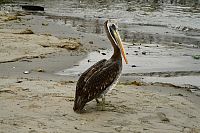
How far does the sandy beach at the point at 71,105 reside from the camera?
20.5 feet

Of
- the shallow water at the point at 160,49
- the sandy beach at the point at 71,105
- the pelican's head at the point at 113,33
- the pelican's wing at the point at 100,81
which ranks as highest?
the pelican's head at the point at 113,33

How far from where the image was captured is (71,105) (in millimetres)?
7312

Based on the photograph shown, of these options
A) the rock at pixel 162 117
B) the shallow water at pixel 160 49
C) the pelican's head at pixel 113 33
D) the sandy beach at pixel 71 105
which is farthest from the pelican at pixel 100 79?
the shallow water at pixel 160 49

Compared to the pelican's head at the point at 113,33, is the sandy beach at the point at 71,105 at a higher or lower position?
lower

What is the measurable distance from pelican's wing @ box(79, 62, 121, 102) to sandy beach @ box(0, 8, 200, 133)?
336 millimetres

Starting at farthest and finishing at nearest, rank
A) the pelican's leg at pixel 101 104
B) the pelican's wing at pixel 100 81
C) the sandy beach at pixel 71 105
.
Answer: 1. the pelican's leg at pixel 101 104
2. the pelican's wing at pixel 100 81
3. the sandy beach at pixel 71 105

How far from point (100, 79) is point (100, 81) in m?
0.03

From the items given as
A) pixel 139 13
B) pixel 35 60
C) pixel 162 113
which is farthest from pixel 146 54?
pixel 139 13

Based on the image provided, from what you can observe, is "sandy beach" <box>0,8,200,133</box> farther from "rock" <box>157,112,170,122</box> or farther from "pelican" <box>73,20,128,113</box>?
"pelican" <box>73,20,128,113</box>

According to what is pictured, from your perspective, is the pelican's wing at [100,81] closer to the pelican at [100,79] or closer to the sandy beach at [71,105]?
the pelican at [100,79]

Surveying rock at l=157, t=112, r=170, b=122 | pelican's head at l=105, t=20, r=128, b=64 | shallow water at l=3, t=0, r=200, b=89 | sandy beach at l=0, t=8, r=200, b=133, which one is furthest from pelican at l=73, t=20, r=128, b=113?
shallow water at l=3, t=0, r=200, b=89

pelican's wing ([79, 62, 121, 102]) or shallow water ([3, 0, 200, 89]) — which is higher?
pelican's wing ([79, 62, 121, 102])

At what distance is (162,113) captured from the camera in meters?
7.18

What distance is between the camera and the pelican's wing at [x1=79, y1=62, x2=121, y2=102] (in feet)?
22.0
